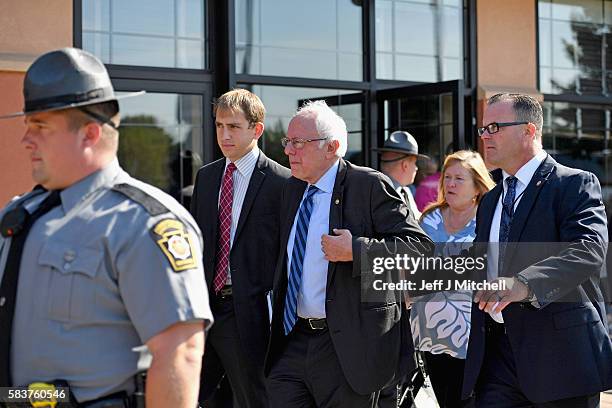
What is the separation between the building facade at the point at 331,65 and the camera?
7.83m

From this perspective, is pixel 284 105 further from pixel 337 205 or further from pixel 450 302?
pixel 337 205

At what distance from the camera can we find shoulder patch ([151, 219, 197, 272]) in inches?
97.3

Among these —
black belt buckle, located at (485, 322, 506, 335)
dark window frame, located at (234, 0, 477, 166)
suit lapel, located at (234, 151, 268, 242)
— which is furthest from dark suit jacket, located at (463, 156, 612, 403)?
dark window frame, located at (234, 0, 477, 166)

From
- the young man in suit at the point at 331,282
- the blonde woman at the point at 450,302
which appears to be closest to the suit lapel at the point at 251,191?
the young man in suit at the point at 331,282

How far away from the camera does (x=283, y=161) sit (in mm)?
8703

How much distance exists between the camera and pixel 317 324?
4.41 m

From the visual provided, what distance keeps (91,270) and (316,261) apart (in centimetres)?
212

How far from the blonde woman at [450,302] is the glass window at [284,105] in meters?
2.86

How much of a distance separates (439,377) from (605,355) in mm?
1702

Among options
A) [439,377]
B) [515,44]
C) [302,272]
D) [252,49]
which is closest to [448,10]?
[515,44]

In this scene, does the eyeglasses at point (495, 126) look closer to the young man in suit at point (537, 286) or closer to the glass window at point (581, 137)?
the young man in suit at point (537, 286)

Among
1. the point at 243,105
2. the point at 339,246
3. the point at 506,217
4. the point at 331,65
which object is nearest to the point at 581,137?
the point at 331,65

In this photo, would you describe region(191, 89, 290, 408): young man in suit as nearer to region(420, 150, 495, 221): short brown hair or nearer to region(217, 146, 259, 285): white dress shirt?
region(217, 146, 259, 285): white dress shirt

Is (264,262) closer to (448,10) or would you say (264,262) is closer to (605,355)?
(605,355)
